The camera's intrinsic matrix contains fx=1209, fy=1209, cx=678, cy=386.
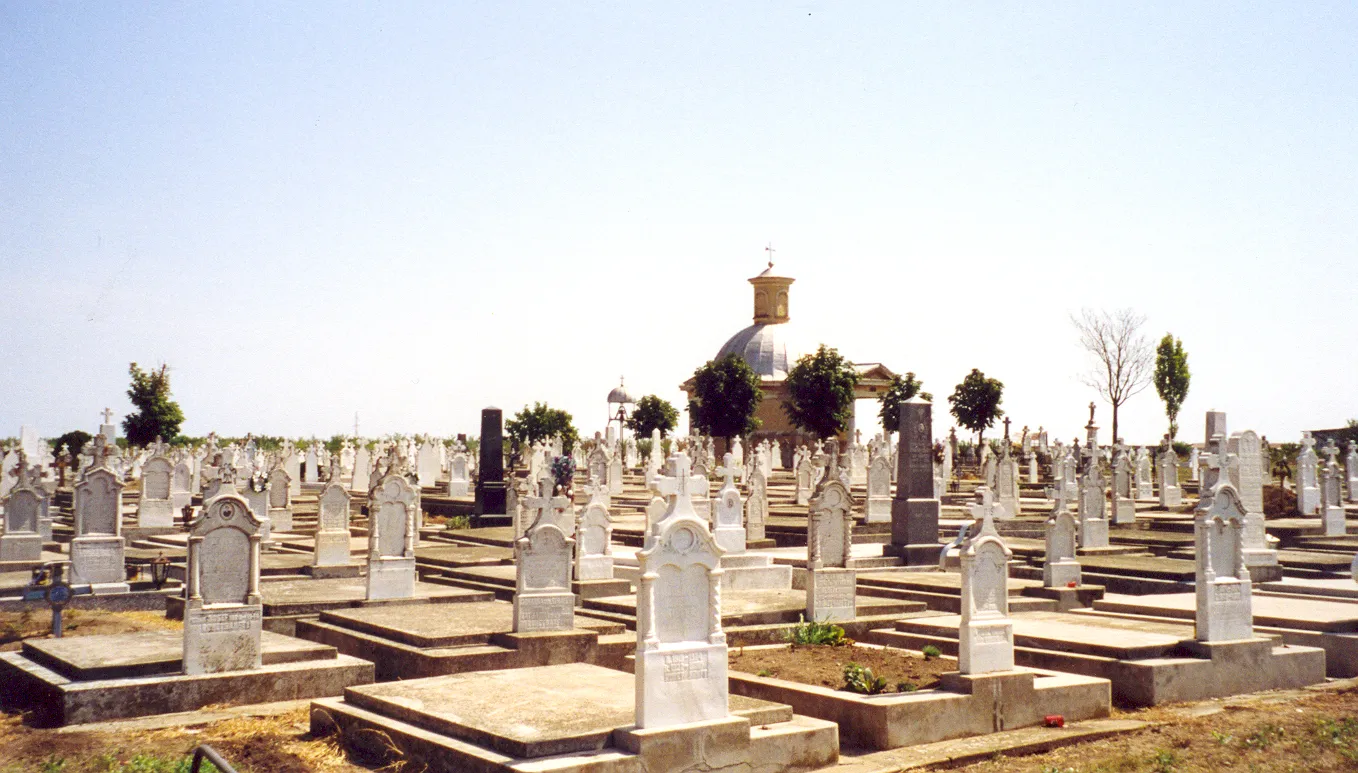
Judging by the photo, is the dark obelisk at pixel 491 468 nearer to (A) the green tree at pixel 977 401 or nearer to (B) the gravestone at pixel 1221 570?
(B) the gravestone at pixel 1221 570

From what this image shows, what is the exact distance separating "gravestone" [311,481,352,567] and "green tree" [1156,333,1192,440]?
4954cm

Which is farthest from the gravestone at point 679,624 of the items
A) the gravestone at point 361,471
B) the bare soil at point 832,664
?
the gravestone at point 361,471

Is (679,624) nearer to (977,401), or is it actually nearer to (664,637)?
(664,637)

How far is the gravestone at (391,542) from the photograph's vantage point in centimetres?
1442

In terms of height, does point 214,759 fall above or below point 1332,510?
below

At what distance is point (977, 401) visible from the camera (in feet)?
194

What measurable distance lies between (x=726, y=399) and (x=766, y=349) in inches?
957

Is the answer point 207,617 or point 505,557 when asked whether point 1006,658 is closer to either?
point 207,617

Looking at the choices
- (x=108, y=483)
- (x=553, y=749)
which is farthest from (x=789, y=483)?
(x=553, y=749)

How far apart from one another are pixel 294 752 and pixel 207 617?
2063mm

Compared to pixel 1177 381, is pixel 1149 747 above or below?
below

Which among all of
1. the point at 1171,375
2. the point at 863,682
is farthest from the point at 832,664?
the point at 1171,375

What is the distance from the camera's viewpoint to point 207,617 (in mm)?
10172

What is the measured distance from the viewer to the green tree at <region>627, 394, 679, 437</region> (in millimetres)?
71062
